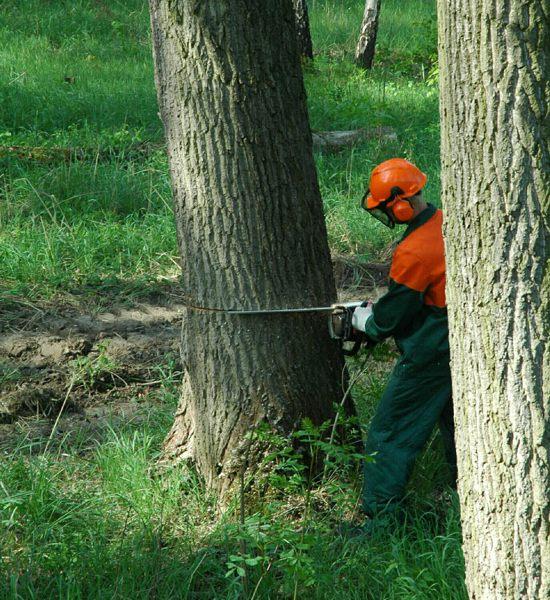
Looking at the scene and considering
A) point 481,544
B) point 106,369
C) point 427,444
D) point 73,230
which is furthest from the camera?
point 73,230

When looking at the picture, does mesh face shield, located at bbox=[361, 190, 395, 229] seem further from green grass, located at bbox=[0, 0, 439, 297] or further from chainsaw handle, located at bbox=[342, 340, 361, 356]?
green grass, located at bbox=[0, 0, 439, 297]

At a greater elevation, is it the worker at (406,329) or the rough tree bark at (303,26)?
the rough tree bark at (303,26)

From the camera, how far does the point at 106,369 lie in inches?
216

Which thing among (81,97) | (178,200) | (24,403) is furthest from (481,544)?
(81,97)

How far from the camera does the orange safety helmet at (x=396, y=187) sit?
411 cm

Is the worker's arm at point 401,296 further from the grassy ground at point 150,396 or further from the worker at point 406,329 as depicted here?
the grassy ground at point 150,396

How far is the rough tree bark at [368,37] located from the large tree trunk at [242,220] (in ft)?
33.5

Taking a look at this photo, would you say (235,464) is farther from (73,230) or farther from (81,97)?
(81,97)

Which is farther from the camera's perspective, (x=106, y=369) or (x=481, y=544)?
(x=106, y=369)

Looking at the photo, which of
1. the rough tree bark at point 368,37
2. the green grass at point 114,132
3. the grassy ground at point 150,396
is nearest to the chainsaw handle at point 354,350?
the grassy ground at point 150,396

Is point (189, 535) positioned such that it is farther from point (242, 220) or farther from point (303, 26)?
point (303, 26)

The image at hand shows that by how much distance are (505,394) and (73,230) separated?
16.7 ft

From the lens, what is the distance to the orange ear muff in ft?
13.5

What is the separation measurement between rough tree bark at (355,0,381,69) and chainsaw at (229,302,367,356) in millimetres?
10308
